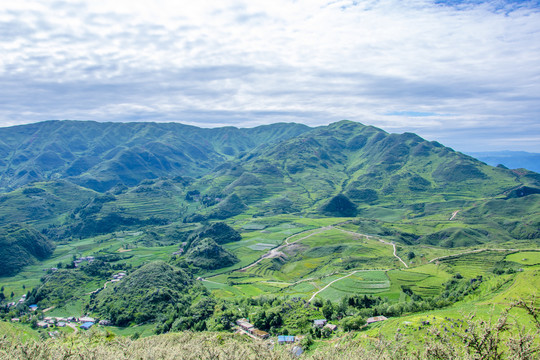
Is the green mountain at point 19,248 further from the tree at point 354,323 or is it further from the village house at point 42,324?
the tree at point 354,323

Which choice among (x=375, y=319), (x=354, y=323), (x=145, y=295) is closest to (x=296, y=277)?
(x=145, y=295)

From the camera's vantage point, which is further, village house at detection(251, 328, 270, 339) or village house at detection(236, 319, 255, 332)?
village house at detection(236, 319, 255, 332)

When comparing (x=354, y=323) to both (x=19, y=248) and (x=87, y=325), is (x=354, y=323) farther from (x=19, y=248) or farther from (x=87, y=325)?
(x=19, y=248)

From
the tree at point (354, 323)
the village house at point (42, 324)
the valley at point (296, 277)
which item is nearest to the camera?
the tree at point (354, 323)

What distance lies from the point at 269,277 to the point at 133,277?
4569 centimetres

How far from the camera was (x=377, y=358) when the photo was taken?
2550 cm

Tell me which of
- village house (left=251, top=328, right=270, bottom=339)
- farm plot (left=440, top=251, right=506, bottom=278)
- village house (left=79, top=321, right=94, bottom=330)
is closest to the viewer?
village house (left=251, top=328, right=270, bottom=339)

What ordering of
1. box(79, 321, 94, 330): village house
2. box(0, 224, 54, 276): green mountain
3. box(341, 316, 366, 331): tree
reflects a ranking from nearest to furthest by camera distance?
box(341, 316, 366, 331): tree
box(79, 321, 94, 330): village house
box(0, 224, 54, 276): green mountain

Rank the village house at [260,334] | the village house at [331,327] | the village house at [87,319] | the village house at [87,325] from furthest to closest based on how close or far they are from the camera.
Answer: the village house at [87,319] → the village house at [87,325] → the village house at [260,334] → the village house at [331,327]

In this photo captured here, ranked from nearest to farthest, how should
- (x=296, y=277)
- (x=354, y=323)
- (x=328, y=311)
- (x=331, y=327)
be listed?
(x=354, y=323) < (x=331, y=327) < (x=328, y=311) < (x=296, y=277)

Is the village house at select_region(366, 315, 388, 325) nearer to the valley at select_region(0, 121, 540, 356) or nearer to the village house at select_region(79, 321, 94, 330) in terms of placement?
the valley at select_region(0, 121, 540, 356)

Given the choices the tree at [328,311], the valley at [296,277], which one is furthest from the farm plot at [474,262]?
the tree at [328,311]

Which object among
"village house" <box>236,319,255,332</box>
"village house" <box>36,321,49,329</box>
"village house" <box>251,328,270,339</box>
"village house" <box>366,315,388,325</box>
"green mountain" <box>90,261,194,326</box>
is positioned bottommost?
"village house" <box>36,321,49,329</box>

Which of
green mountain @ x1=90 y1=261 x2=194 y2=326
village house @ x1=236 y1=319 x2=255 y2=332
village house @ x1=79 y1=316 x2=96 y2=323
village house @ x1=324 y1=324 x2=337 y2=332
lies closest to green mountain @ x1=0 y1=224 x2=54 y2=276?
green mountain @ x1=90 y1=261 x2=194 y2=326
